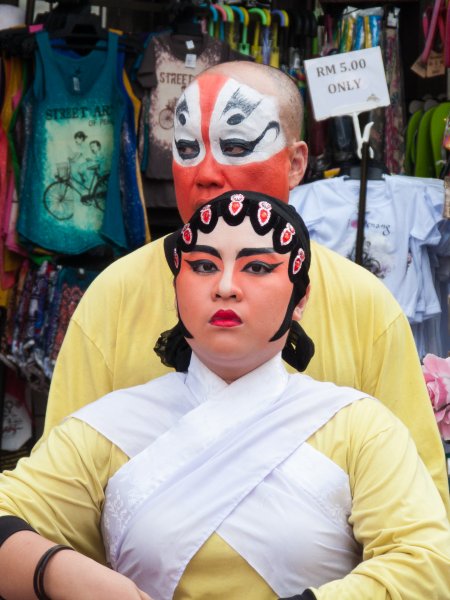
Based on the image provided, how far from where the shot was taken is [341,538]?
1.73 metres

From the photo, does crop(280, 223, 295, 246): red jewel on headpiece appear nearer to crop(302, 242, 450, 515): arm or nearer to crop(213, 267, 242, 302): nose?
crop(213, 267, 242, 302): nose

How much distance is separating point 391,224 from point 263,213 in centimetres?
249

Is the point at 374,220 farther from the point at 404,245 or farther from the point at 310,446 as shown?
the point at 310,446

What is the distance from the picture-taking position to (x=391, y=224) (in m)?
4.29

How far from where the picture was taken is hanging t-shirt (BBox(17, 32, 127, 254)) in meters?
4.27

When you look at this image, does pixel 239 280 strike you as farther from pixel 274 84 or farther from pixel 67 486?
pixel 274 84

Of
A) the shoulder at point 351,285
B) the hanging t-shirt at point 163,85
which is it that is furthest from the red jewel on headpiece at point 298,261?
the hanging t-shirt at point 163,85

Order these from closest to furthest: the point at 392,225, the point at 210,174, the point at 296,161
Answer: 1. the point at 210,174
2. the point at 296,161
3. the point at 392,225

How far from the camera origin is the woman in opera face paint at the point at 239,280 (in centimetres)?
182

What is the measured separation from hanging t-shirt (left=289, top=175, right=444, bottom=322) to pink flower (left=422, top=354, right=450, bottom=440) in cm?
129

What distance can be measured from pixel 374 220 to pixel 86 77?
4.16 ft

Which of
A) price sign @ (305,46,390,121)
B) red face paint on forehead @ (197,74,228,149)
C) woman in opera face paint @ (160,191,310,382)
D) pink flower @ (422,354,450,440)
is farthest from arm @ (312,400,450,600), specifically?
price sign @ (305,46,390,121)

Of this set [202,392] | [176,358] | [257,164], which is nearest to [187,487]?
[202,392]

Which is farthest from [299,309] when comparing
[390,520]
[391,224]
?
Result: [391,224]
